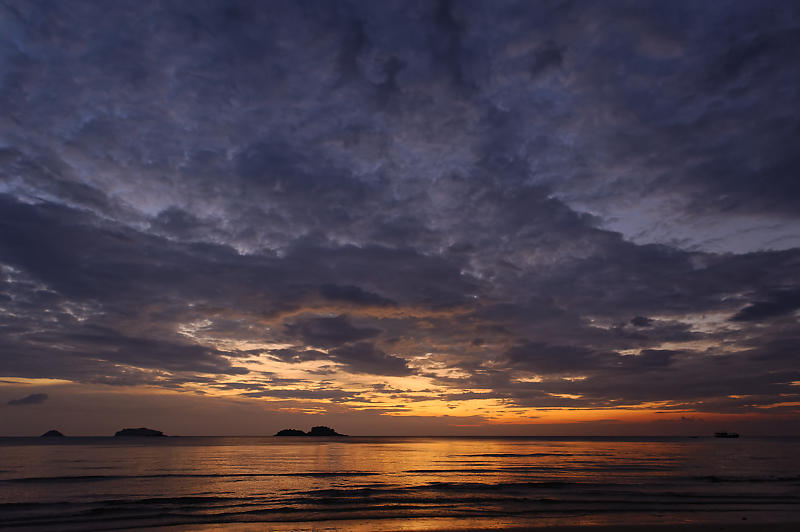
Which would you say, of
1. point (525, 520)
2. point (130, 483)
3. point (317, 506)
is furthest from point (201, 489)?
point (525, 520)

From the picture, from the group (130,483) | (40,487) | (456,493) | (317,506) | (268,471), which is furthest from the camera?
(268,471)

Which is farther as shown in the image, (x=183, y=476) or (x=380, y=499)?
(x=183, y=476)

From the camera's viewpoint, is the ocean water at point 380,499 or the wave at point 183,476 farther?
the wave at point 183,476

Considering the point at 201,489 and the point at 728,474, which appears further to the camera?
the point at 728,474

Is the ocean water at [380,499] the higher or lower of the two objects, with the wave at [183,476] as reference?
lower

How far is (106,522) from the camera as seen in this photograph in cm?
2756

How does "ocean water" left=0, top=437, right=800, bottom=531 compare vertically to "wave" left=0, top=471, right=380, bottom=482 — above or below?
below

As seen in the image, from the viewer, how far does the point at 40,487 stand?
40906 mm

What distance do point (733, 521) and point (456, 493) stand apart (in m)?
18.8

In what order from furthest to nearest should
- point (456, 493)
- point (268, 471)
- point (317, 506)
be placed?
point (268, 471)
point (456, 493)
point (317, 506)

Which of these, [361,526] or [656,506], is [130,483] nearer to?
[361,526]

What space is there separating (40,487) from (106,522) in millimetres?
19982

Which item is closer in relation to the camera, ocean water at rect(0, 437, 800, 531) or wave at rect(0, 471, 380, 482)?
ocean water at rect(0, 437, 800, 531)

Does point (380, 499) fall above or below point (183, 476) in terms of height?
below
